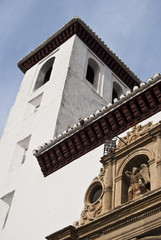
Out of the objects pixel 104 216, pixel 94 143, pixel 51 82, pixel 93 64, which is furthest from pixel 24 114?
pixel 104 216

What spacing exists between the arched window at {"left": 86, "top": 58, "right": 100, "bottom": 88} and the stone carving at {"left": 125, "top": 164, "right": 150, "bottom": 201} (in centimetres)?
960

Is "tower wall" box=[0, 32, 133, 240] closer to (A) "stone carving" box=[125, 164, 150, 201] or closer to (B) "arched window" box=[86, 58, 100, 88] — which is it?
(B) "arched window" box=[86, 58, 100, 88]

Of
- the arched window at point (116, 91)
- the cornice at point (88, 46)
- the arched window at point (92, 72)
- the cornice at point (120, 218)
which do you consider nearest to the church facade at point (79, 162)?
the cornice at point (120, 218)

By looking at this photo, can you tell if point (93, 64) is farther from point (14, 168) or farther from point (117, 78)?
point (14, 168)

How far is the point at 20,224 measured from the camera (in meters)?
10.7

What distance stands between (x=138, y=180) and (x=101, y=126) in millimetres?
2708

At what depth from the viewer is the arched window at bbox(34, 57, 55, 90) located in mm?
18062

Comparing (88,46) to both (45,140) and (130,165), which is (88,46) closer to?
(45,140)

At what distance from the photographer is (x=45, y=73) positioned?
1873cm

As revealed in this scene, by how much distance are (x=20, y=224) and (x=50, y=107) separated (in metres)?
4.91

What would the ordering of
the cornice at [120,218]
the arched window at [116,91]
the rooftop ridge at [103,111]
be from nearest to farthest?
the cornice at [120,218]
the rooftop ridge at [103,111]
the arched window at [116,91]

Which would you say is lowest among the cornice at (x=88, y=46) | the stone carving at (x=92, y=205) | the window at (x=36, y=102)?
the stone carving at (x=92, y=205)

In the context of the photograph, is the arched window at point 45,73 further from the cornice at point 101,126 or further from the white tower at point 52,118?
the cornice at point 101,126

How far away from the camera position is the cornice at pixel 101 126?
10.0 metres
